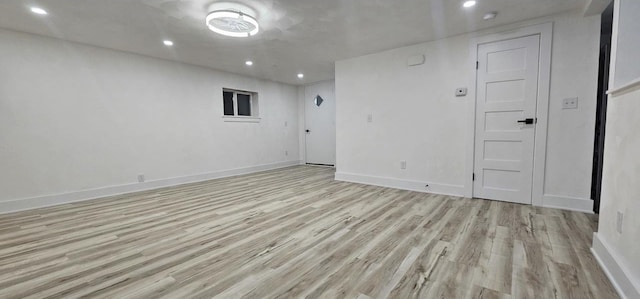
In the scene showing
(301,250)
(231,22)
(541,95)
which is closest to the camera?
(301,250)

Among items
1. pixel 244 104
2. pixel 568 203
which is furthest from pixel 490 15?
pixel 244 104

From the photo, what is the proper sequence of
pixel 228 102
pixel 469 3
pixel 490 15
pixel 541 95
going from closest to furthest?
pixel 469 3
pixel 490 15
pixel 541 95
pixel 228 102

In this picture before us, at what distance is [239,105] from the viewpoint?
20.2 ft

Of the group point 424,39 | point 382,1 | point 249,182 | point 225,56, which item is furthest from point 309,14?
point 249,182

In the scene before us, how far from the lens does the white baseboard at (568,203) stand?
293 centimetres

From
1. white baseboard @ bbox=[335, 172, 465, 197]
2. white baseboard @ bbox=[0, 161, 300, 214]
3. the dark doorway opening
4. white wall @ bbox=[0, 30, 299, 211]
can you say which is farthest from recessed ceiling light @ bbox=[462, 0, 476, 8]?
white baseboard @ bbox=[0, 161, 300, 214]

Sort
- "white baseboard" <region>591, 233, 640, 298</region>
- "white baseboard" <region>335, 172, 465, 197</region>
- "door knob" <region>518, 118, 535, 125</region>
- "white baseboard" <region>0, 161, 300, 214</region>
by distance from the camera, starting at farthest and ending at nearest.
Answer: "white baseboard" <region>335, 172, 465, 197</region> < "white baseboard" <region>0, 161, 300, 214</region> < "door knob" <region>518, 118, 535, 125</region> < "white baseboard" <region>591, 233, 640, 298</region>

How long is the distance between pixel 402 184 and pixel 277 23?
10.0 ft

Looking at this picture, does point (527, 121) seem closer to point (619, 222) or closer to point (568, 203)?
point (568, 203)

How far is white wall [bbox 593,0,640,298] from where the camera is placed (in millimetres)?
1418

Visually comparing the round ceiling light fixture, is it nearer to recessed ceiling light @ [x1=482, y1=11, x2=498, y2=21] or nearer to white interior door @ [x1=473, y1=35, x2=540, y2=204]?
recessed ceiling light @ [x1=482, y1=11, x2=498, y2=21]

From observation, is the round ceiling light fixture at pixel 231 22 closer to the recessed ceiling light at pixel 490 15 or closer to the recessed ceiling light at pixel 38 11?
the recessed ceiling light at pixel 38 11

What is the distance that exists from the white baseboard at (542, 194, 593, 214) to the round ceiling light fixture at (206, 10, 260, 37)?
4108 mm

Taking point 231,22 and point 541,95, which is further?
point 541,95
